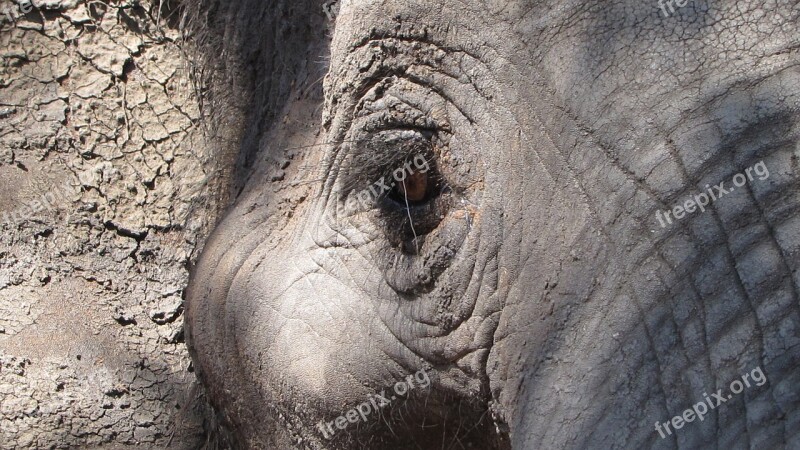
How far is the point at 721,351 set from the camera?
1.63 metres

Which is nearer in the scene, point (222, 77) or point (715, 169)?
point (715, 169)

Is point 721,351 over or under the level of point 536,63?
under

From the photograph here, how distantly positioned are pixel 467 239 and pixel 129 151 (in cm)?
155

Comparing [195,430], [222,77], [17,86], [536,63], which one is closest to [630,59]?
[536,63]

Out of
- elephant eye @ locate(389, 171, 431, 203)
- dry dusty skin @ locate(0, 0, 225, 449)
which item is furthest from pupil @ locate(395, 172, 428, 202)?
dry dusty skin @ locate(0, 0, 225, 449)

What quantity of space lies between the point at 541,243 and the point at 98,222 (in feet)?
5.64

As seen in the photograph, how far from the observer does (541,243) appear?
1.85 metres

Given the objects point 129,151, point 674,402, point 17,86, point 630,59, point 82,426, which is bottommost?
point 674,402

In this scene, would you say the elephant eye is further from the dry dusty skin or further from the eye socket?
the dry dusty skin

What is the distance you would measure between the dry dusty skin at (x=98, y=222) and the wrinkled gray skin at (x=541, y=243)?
597mm

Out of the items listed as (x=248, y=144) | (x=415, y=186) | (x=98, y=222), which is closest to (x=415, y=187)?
(x=415, y=186)

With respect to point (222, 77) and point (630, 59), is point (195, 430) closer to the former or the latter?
point (222, 77)

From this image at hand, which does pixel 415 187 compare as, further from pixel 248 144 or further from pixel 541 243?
pixel 248 144

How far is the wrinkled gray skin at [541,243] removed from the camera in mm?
1640
